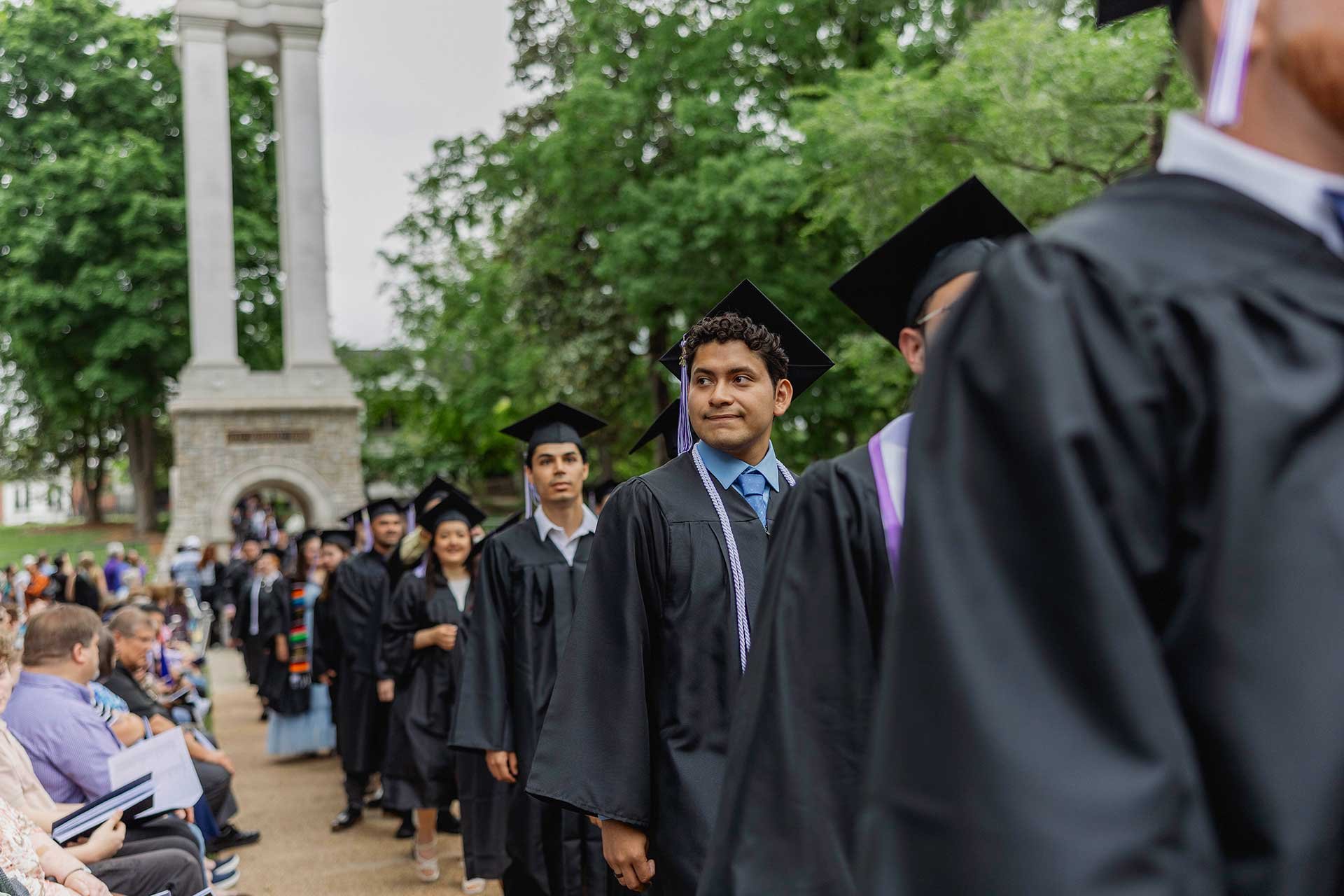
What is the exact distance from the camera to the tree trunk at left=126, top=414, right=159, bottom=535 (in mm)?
37000

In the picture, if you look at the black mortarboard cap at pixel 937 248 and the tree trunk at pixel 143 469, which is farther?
the tree trunk at pixel 143 469


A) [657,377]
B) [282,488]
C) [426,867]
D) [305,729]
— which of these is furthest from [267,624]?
[282,488]

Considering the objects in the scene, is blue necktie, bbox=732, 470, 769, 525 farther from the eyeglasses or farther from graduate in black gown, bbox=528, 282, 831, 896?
the eyeglasses

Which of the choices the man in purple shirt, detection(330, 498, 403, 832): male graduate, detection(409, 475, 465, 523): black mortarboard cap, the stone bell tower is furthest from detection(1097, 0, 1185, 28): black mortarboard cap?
the stone bell tower

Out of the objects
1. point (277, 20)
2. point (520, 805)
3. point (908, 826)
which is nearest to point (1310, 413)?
point (908, 826)

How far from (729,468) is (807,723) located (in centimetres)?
203

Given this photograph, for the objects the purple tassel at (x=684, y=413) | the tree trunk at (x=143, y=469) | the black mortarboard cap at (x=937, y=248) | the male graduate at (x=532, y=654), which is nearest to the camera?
the black mortarboard cap at (x=937, y=248)

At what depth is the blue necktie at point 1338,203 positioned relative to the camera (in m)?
1.20

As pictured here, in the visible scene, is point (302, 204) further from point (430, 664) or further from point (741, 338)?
point (741, 338)

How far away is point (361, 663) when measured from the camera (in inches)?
363

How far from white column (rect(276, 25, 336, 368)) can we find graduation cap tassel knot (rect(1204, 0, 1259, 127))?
2748 centimetres

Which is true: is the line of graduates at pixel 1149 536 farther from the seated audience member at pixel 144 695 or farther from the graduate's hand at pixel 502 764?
the seated audience member at pixel 144 695

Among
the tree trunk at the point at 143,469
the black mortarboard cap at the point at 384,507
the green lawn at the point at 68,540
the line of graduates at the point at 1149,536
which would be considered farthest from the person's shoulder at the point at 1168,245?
the tree trunk at the point at 143,469

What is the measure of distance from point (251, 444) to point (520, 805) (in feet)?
75.1
